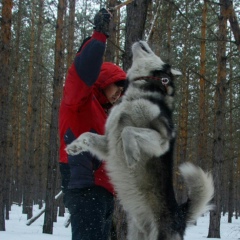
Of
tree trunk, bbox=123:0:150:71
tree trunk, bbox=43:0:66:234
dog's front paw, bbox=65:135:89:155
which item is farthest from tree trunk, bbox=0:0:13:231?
dog's front paw, bbox=65:135:89:155

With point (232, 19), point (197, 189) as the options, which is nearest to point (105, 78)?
point (197, 189)

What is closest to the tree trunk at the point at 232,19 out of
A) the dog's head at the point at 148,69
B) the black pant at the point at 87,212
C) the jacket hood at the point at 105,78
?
the dog's head at the point at 148,69

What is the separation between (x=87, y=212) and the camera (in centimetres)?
318

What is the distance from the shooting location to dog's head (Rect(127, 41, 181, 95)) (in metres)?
3.80

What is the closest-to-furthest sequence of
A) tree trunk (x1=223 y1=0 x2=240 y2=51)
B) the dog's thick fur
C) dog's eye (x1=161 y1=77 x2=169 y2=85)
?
1. the dog's thick fur
2. dog's eye (x1=161 y1=77 x2=169 y2=85)
3. tree trunk (x1=223 y1=0 x2=240 y2=51)

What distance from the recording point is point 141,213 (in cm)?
335

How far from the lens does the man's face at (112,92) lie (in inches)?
143

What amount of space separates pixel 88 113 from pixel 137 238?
1.14 metres

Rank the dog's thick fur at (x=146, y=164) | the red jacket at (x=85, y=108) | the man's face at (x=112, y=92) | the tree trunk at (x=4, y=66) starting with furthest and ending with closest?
the tree trunk at (x=4, y=66) → the man's face at (x=112, y=92) → the dog's thick fur at (x=146, y=164) → the red jacket at (x=85, y=108)

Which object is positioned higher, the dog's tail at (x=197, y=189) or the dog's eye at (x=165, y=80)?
the dog's eye at (x=165, y=80)

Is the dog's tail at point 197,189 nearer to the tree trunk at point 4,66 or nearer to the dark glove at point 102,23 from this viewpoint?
the dark glove at point 102,23

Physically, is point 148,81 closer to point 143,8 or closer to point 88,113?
point 88,113

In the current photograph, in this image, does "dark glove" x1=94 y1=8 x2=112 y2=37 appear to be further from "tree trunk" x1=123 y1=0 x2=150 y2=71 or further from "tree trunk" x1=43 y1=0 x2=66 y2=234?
"tree trunk" x1=43 y1=0 x2=66 y2=234

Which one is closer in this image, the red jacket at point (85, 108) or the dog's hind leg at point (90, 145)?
the red jacket at point (85, 108)
